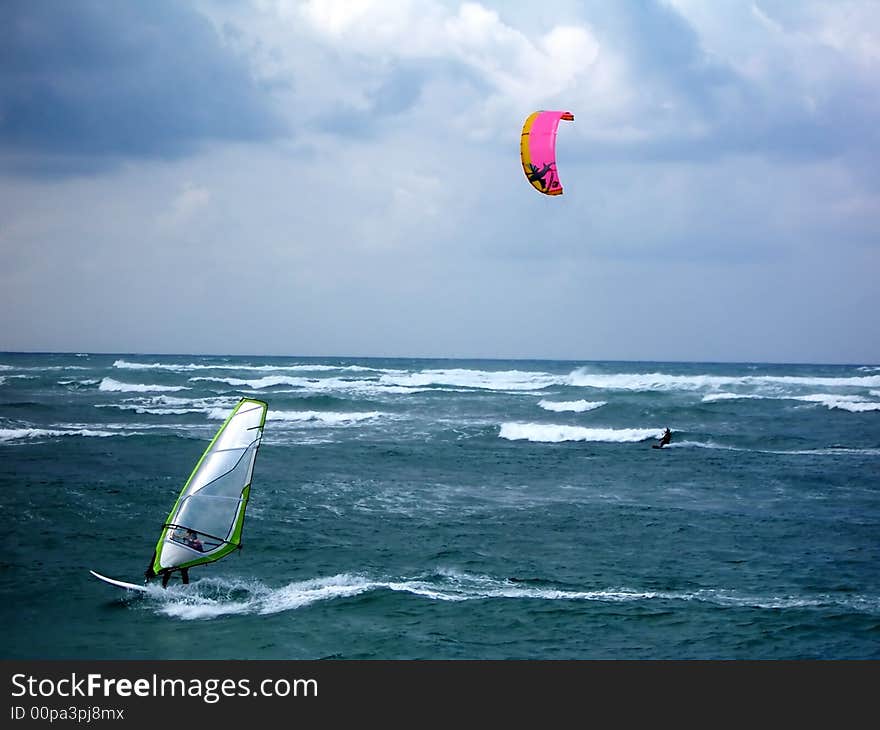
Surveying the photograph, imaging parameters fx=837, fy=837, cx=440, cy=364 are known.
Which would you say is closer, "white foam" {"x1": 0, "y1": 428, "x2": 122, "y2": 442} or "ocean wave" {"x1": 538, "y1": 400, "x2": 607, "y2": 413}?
"white foam" {"x1": 0, "y1": 428, "x2": 122, "y2": 442}

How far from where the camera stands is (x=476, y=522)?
52.3 feet

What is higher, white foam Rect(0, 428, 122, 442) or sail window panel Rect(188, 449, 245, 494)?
sail window panel Rect(188, 449, 245, 494)

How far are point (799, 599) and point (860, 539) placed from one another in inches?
160

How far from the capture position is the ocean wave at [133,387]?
4753 cm

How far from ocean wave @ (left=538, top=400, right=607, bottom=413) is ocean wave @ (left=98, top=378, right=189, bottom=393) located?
21495 mm

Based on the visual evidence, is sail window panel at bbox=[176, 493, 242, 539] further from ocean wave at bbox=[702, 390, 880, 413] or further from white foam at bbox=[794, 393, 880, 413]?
white foam at bbox=[794, 393, 880, 413]

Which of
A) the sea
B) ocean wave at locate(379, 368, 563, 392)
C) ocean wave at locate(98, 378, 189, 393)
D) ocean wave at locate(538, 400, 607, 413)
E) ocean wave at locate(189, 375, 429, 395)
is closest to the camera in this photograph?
the sea

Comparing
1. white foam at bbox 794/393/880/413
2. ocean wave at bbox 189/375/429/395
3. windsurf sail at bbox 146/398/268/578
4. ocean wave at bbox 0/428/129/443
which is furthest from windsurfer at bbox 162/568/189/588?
white foam at bbox 794/393/880/413

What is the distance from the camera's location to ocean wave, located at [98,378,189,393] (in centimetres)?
4753

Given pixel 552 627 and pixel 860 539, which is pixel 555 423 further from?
pixel 552 627

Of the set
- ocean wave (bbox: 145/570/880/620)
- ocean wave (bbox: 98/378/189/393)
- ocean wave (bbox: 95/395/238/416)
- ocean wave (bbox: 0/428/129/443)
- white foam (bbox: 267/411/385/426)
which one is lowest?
ocean wave (bbox: 145/570/880/620)

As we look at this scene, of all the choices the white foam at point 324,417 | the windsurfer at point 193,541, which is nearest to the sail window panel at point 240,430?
the windsurfer at point 193,541

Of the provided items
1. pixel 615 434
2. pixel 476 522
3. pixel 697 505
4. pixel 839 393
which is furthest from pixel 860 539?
pixel 839 393

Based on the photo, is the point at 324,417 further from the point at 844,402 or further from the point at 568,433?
the point at 844,402
